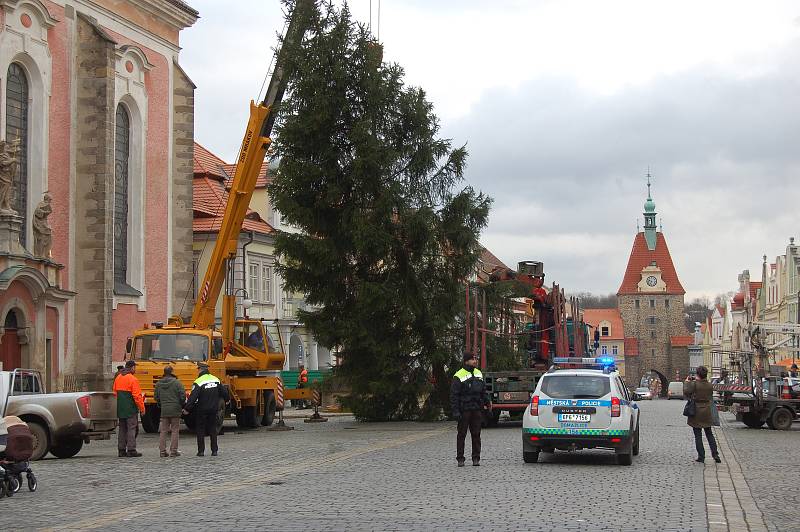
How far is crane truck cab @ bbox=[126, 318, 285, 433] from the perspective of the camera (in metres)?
27.6

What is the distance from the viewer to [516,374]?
1142 inches

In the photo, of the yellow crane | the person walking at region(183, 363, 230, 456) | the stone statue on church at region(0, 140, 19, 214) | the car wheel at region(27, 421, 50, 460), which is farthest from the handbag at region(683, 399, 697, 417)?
the stone statue on church at region(0, 140, 19, 214)

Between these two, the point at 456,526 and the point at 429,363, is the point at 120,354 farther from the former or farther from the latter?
the point at 456,526

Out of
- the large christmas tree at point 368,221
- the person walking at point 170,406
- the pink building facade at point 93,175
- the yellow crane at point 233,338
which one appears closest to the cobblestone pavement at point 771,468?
the large christmas tree at point 368,221

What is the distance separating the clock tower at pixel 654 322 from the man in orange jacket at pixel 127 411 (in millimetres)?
137495

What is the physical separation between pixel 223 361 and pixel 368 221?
6.12m

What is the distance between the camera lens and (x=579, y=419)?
18.5 meters

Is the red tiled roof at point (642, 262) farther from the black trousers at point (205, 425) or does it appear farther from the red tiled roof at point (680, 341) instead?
the black trousers at point (205, 425)

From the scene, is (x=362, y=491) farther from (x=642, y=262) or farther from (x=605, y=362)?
(x=642, y=262)

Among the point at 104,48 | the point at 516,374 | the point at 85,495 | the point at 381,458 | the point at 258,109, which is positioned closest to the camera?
the point at 85,495

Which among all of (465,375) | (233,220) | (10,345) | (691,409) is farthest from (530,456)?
(10,345)

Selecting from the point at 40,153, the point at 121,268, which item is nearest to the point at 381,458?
the point at 40,153

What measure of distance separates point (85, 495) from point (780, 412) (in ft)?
76.8

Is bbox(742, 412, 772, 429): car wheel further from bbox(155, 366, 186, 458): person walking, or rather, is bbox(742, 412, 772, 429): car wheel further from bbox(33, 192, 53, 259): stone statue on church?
bbox(33, 192, 53, 259): stone statue on church
